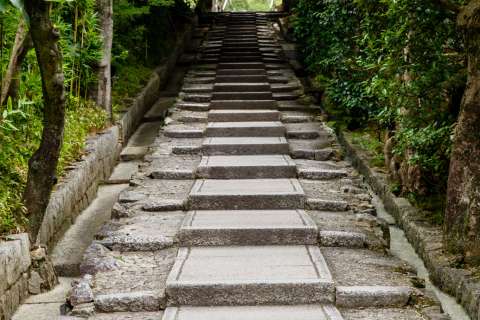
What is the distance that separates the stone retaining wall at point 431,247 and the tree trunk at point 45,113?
3055 mm

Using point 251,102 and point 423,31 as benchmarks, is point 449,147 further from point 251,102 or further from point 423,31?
point 251,102

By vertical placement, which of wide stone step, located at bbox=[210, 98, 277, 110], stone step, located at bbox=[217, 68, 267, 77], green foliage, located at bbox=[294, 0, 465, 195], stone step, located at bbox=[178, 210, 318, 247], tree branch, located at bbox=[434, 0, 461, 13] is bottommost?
stone step, located at bbox=[178, 210, 318, 247]

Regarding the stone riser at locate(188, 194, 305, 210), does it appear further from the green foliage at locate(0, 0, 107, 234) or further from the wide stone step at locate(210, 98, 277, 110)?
the wide stone step at locate(210, 98, 277, 110)

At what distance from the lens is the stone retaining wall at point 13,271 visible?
440 cm

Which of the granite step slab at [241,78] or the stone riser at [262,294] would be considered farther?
the granite step slab at [241,78]

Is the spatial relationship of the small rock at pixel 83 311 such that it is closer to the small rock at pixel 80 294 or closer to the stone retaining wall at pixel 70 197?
the small rock at pixel 80 294

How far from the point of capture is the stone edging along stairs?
4.47 meters

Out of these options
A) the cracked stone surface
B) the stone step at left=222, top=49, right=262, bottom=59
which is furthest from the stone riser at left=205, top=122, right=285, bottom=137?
the stone step at left=222, top=49, right=262, bottom=59

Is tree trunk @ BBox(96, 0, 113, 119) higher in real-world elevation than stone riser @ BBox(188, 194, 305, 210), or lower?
higher

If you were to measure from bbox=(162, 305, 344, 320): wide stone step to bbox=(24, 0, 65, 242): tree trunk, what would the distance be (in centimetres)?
140

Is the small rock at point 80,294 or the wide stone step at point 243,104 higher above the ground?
the wide stone step at point 243,104

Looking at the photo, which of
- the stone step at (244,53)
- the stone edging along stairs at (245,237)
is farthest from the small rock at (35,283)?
the stone step at (244,53)

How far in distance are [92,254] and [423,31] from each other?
335cm

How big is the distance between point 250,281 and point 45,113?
76.9 inches
